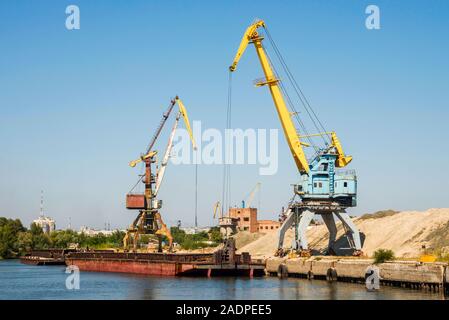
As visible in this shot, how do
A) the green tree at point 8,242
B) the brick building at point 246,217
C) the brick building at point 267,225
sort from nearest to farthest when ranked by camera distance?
the green tree at point 8,242 → the brick building at point 246,217 → the brick building at point 267,225

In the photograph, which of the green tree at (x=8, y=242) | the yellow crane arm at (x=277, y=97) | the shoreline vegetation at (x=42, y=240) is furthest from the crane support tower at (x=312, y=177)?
the green tree at (x=8, y=242)

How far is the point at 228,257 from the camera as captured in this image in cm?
6950

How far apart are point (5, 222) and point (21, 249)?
21820 millimetres

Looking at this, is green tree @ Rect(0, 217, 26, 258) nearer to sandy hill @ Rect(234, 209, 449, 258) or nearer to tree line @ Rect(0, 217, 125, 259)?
tree line @ Rect(0, 217, 125, 259)

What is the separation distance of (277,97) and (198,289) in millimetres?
27925

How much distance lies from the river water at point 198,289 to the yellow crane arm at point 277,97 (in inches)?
570

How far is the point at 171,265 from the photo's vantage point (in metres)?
71.8

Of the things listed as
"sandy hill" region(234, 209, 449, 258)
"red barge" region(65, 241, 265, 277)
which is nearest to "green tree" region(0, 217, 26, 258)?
"red barge" region(65, 241, 265, 277)

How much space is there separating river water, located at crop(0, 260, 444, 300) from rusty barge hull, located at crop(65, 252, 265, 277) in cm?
257

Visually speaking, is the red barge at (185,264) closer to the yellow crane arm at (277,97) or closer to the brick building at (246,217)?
the yellow crane arm at (277,97)

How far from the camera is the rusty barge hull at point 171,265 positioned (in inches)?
2694

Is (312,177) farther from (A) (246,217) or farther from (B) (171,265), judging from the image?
(A) (246,217)

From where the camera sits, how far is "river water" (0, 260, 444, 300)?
47.4 meters

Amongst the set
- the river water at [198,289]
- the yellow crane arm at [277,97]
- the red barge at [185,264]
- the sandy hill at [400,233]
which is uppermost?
the yellow crane arm at [277,97]
